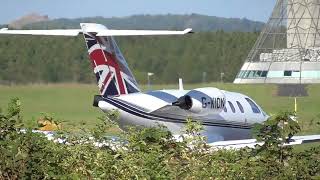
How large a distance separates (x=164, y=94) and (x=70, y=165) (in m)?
10.9

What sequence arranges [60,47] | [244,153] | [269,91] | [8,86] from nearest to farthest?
[244,153]
[8,86]
[60,47]
[269,91]

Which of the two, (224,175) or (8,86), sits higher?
(224,175)

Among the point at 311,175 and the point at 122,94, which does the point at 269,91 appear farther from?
the point at 311,175

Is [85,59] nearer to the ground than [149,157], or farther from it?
nearer to the ground

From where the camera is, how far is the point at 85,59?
49094 mm

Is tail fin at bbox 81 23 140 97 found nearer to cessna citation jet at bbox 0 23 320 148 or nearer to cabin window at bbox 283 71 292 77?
cessna citation jet at bbox 0 23 320 148

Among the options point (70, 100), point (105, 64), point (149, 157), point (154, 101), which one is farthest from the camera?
point (70, 100)

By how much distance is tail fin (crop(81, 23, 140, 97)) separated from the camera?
20.4m

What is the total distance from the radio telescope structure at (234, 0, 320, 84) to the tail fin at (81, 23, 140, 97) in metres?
57.2

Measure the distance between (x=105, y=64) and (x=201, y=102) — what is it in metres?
3.05

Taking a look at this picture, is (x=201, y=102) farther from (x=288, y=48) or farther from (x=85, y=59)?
(x=288, y=48)

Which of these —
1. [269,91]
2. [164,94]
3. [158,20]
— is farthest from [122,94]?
[158,20]

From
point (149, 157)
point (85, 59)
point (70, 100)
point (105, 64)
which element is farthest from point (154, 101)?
point (70, 100)

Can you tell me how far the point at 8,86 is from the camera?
42969mm
